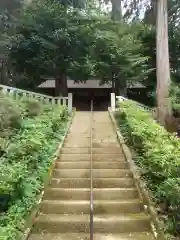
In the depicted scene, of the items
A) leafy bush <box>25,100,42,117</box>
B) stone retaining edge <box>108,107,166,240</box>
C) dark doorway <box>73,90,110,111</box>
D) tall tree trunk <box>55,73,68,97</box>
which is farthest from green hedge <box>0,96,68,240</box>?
dark doorway <box>73,90,110,111</box>

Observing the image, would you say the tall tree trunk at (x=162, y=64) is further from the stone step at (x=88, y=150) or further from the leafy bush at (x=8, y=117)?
the leafy bush at (x=8, y=117)

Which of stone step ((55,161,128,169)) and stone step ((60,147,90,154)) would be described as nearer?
stone step ((55,161,128,169))

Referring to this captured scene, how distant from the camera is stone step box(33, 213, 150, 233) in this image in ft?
18.2

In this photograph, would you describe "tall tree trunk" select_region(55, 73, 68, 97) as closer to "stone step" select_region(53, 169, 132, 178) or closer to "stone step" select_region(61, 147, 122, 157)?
"stone step" select_region(61, 147, 122, 157)

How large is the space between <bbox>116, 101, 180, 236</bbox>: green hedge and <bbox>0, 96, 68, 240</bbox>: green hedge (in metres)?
2.07

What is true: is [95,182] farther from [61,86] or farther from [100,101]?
[100,101]

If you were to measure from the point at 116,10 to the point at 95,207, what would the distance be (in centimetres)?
1738

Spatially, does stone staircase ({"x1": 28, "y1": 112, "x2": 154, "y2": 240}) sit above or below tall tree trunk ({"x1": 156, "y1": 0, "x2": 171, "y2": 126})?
below

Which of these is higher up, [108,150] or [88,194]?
[108,150]

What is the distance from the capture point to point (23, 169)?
6242 mm

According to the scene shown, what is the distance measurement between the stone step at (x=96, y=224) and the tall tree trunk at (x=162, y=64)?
940cm

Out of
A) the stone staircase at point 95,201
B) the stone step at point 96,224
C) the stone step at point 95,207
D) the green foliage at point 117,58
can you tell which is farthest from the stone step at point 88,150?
the green foliage at point 117,58

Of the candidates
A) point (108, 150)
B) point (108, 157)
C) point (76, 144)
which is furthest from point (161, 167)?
point (76, 144)

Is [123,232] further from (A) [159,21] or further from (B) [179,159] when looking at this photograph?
(A) [159,21]
